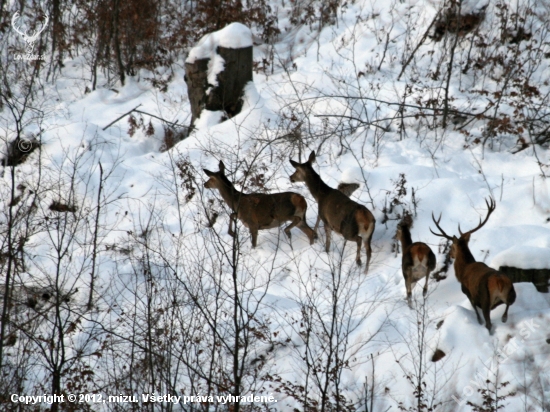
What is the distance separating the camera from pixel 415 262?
7.71m

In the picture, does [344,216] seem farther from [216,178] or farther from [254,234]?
[216,178]

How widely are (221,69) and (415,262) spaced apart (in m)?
8.01

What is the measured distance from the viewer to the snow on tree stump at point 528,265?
7.51 m

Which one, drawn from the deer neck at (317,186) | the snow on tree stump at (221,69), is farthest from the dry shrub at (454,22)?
the deer neck at (317,186)

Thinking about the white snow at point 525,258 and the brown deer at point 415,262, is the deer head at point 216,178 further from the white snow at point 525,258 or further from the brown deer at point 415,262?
the white snow at point 525,258

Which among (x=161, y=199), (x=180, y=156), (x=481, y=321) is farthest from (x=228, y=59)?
(x=481, y=321)

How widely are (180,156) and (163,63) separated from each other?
653cm

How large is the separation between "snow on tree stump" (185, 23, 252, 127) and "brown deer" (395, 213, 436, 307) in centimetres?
735

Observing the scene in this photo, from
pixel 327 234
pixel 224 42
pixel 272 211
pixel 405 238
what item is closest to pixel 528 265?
pixel 405 238

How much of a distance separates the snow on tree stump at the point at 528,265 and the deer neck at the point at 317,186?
3.06 metres

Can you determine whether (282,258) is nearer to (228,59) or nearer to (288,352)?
(288,352)

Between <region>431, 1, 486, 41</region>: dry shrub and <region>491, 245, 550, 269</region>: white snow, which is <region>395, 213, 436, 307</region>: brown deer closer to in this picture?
<region>491, 245, 550, 269</region>: white snow

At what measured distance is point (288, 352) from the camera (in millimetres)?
7973

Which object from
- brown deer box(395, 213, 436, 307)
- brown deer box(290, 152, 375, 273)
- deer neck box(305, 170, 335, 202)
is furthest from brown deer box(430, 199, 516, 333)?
deer neck box(305, 170, 335, 202)
